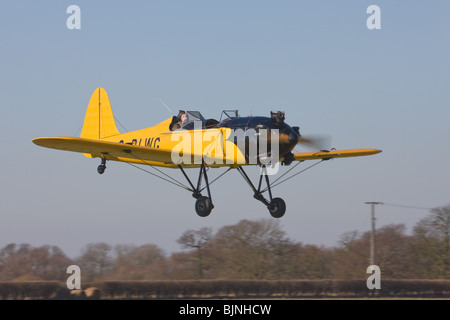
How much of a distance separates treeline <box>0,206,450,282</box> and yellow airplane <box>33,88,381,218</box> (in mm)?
11109

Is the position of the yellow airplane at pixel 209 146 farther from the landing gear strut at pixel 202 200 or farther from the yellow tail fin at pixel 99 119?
the yellow tail fin at pixel 99 119

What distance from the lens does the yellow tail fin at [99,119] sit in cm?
2939

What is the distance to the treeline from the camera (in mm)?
36719

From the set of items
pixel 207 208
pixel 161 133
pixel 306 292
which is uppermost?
pixel 161 133

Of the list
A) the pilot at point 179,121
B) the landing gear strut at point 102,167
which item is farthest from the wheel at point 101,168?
the pilot at point 179,121

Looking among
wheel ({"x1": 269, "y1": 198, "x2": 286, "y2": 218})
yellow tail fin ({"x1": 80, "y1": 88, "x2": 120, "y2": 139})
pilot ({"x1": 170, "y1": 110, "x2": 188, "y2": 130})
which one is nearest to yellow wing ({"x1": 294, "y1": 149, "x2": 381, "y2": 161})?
wheel ({"x1": 269, "y1": 198, "x2": 286, "y2": 218})

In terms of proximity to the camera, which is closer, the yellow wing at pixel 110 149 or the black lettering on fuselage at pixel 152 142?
the yellow wing at pixel 110 149

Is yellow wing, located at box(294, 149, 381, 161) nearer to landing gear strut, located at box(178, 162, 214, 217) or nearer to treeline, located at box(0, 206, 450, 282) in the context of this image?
landing gear strut, located at box(178, 162, 214, 217)

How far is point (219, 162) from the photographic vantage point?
24594mm

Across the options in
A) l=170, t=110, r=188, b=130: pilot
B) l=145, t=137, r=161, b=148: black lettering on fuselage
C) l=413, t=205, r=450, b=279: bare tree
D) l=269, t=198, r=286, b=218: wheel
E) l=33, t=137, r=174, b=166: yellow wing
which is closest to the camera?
l=33, t=137, r=174, b=166: yellow wing
